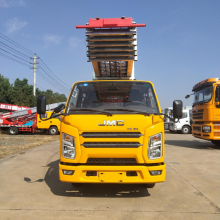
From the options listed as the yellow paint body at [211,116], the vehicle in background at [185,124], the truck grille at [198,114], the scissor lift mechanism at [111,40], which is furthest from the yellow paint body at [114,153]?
the vehicle in background at [185,124]

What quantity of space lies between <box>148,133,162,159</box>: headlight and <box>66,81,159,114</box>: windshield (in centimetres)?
59

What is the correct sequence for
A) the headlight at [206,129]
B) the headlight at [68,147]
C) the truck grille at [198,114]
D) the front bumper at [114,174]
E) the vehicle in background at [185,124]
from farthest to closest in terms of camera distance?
the vehicle in background at [185,124], the truck grille at [198,114], the headlight at [206,129], the headlight at [68,147], the front bumper at [114,174]

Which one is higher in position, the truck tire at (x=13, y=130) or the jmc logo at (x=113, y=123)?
the jmc logo at (x=113, y=123)

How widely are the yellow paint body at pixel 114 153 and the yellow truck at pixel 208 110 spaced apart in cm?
660

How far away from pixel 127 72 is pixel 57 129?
45.8ft

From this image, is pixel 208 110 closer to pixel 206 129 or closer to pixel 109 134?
pixel 206 129

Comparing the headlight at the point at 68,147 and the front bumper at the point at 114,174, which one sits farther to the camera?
the headlight at the point at 68,147

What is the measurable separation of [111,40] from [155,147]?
3191mm

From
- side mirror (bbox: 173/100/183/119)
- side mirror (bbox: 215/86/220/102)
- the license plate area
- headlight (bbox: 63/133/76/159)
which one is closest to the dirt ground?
headlight (bbox: 63/133/76/159)

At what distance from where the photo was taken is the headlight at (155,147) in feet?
11.8

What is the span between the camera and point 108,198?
13.0 ft

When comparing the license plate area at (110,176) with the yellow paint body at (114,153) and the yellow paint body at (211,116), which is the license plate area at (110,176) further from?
the yellow paint body at (211,116)

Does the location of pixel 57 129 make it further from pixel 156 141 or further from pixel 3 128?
pixel 156 141

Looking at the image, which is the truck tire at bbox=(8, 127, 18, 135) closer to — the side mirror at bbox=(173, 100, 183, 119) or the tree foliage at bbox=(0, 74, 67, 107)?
the tree foliage at bbox=(0, 74, 67, 107)
